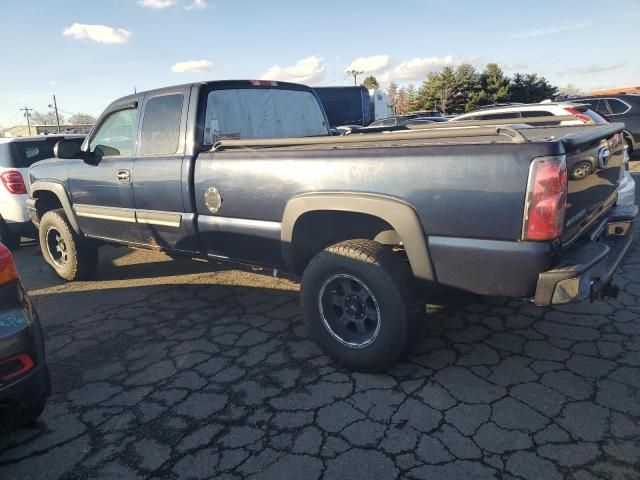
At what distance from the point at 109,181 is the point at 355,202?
8.86 feet

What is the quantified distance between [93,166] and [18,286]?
2.36 m

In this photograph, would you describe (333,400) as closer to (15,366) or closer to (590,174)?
(15,366)

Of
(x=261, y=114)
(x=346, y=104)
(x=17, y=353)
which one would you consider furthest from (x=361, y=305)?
(x=346, y=104)

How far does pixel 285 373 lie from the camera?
115 inches

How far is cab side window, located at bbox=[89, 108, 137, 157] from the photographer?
13.6 feet

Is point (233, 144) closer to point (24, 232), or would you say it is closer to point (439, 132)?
point (439, 132)

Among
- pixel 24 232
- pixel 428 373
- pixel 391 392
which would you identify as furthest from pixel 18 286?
pixel 24 232

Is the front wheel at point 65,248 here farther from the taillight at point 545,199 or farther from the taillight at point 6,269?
the taillight at point 545,199

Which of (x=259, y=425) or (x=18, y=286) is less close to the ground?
(x=18, y=286)

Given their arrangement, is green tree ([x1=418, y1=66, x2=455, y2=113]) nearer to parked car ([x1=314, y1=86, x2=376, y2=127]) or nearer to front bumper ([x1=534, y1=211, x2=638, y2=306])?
parked car ([x1=314, y1=86, x2=376, y2=127])

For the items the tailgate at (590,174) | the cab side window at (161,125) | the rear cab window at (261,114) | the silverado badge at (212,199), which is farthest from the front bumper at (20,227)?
the tailgate at (590,174)

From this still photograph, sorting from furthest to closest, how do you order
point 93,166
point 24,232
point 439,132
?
point 24,232 → point 93,166 → point 439,132

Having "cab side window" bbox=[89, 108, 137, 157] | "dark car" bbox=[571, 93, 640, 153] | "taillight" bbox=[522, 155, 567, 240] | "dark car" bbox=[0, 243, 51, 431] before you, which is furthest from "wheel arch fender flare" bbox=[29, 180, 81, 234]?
"dark car" bbox=[571, 93, 640, 153]

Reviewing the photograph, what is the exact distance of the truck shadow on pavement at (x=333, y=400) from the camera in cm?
213
